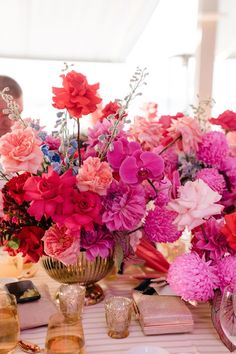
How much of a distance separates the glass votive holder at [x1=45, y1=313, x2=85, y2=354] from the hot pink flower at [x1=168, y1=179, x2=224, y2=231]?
267 millimetres

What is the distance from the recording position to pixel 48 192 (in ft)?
2.15

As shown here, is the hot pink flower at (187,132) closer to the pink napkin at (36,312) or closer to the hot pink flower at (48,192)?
the hot pink flower at (48,192)

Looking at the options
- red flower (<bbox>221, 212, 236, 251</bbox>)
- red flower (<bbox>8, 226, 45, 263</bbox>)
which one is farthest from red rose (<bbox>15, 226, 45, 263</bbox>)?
red flower (<bbox>221, 212, 236, 251</bbox>)

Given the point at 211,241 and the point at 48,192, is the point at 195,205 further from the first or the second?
the point at 48,192

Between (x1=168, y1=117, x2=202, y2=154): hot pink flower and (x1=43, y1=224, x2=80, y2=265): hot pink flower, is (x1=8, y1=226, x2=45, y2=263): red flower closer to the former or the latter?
(x1=43, y1=224, x2=80, y2=265): hot pink flower

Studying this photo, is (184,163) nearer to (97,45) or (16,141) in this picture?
(16,141)

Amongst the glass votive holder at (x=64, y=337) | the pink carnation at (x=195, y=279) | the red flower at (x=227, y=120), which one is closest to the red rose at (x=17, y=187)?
the glass votive holder at (x=64, y=337)

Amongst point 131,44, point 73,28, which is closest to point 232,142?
point 73,28

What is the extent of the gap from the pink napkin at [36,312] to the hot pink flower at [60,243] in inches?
5.2

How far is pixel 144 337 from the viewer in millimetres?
768

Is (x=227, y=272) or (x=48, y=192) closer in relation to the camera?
(x=48, y=192)

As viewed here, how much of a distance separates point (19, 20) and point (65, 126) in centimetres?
449

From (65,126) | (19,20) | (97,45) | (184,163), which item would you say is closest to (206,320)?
(184,163)

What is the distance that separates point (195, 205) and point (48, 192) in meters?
0.27
